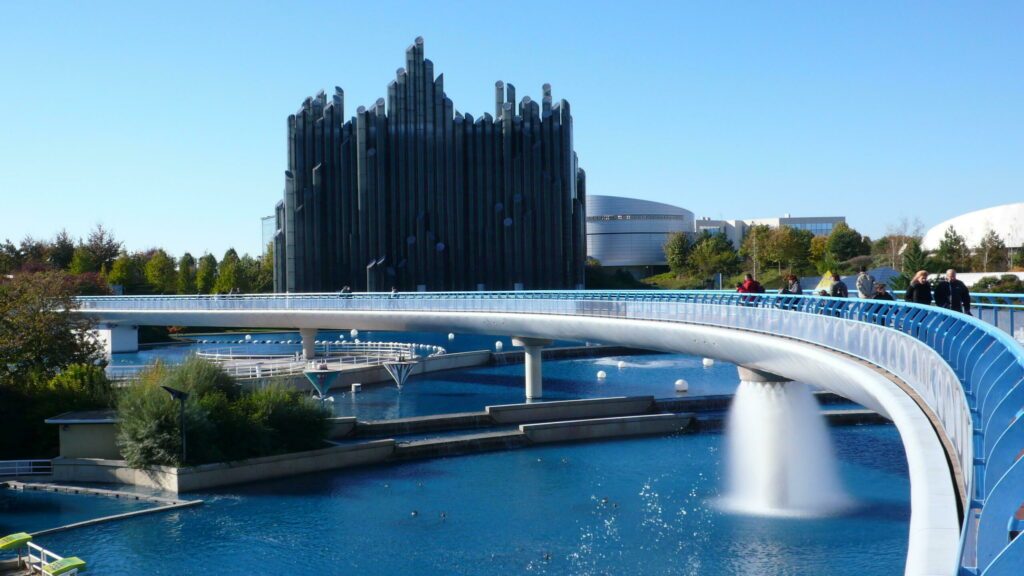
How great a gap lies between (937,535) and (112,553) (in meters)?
21.5

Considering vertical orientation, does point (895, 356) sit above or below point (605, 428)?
above

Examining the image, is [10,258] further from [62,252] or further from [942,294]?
[942,294]

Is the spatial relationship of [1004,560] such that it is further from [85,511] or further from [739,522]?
[85,511]

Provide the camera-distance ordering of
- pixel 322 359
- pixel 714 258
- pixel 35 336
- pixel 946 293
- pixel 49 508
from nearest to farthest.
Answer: pixel 946 293 < pixel 49 508 < pixel 35 336 < pixel 322 359 < pixel 714 258

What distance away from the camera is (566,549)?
23203 millimetres

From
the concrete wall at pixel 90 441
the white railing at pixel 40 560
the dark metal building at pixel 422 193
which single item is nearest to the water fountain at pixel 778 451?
the white railing at pixel 40 560

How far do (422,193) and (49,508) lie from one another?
180 ft

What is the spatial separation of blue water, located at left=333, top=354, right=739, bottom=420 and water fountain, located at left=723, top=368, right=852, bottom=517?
55.3 ft

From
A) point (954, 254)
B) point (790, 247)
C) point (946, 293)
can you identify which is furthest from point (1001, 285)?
point (946, 293)

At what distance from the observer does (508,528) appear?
82.4ft

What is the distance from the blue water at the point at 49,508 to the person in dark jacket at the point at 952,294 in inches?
814

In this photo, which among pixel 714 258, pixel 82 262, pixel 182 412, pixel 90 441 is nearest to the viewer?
pixel 182 412

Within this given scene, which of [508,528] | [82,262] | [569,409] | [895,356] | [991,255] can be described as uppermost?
[82,262]

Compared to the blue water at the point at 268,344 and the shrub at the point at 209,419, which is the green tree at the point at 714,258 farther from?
the shrub at the point at 209,419
